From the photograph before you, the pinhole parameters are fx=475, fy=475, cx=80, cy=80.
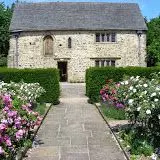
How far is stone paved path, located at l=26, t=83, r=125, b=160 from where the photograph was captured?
1067cm

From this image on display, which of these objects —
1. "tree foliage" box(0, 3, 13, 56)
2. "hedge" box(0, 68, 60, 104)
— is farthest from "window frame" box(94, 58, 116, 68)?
"hedge" box(0, 68, 60, 104)

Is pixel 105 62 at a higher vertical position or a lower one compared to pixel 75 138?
higher

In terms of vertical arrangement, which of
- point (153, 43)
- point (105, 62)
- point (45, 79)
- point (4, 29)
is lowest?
point (45, 79)

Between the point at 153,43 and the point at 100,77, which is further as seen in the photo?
the point at 153,43

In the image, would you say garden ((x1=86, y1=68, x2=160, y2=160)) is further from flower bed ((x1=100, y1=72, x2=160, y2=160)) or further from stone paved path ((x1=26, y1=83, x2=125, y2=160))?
stone paved path ((x1=26, y1=83, x2=125, y2=160))

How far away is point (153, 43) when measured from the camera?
41531mm

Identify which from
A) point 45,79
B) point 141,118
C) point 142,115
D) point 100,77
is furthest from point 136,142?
point 45,79

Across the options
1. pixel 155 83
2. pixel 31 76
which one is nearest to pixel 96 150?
pixel 155 83

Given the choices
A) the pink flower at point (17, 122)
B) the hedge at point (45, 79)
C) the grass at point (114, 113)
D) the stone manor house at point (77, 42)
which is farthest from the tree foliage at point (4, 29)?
the pink flower at point (17, 122)

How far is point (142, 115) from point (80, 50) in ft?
101

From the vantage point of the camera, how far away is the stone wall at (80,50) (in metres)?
40.8

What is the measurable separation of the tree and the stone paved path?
2121 centimetres

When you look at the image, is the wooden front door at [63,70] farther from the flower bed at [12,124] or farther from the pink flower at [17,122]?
the pink flower at [17,122]

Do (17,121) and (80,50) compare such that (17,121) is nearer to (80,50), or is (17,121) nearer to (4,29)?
(80,50)
